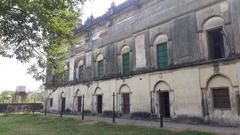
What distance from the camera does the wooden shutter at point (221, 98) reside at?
47.1ft

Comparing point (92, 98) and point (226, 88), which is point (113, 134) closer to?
point (226, 88)

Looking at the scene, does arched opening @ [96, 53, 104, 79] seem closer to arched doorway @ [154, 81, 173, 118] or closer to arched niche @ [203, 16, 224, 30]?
arched doorway @ [154, 81, 173, 118]

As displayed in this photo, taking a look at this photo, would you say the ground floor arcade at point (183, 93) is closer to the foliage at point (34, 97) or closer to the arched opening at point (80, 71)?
the arched opening at point (80, 71)

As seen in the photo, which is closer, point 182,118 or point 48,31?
point 48,31

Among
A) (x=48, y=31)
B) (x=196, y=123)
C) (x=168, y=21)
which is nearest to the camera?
(x=48, y=31)

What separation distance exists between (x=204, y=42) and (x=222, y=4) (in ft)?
8.08

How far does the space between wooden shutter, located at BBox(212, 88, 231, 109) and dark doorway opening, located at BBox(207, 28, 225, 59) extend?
2.09 meters

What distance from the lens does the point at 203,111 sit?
49.9ft

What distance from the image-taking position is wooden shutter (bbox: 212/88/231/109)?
47.1 feet

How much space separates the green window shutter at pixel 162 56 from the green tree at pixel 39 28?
28.0 feet

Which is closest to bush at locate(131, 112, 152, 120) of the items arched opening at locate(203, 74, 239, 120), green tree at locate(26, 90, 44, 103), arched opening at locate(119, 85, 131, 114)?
arched opening at locate(119, 85, 131, 114)

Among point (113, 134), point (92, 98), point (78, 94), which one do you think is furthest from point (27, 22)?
point (78, 94)

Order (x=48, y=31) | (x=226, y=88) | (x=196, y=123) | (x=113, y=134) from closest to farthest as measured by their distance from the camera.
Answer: (x=48, y=31) → (x=113, y=134) → (x=226, y=88) → (x=196, y=123)

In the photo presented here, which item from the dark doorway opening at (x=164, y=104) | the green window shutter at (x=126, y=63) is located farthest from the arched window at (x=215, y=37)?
the green window shutter at (x=126, y=63)
